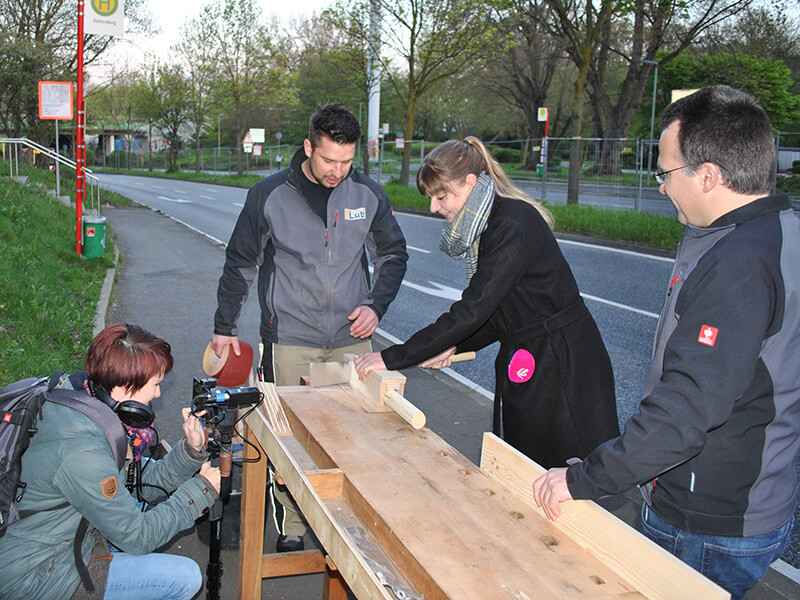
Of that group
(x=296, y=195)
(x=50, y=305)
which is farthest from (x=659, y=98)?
(x=296, y=195)

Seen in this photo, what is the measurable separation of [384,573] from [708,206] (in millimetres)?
1263

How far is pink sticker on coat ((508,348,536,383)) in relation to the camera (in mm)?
3389

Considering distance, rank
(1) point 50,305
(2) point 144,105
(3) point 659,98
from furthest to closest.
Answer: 1. (2) point 144,105
2. (3) point 659,98
3. (1) point 50,305

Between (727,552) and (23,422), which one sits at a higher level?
(23,422)

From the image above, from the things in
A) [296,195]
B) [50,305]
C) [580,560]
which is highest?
[296,195]

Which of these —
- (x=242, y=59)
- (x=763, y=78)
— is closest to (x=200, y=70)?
(x=242, y=59)

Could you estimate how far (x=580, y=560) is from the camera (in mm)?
2109

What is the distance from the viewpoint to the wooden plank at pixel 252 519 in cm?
363

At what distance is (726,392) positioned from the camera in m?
2.11

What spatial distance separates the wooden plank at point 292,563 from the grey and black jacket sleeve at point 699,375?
2.12m

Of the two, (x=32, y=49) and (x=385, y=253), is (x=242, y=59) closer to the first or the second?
(x=32, y=49)

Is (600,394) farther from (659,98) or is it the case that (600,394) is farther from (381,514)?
(659,98)

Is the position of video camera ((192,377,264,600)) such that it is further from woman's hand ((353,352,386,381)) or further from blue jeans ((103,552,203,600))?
woman's hand ((353,352,386,381))

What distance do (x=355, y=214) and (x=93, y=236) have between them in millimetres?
10363
